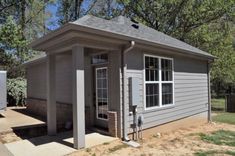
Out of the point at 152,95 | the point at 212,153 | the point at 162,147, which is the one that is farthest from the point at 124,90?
the point at 212,153

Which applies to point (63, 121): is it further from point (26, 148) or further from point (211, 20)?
point (211, 20)

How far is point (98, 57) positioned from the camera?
27.8 feet

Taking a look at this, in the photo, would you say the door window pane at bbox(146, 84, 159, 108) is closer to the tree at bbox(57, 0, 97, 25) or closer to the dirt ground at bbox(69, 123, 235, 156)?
the dirt ground at bbox(69, 123, 235, 156)

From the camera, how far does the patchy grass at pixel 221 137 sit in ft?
25.1

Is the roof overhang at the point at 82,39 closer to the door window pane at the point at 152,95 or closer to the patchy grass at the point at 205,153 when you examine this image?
the door window pane at the point at 152,95

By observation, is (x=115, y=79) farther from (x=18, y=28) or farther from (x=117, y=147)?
(x=18, y=28)

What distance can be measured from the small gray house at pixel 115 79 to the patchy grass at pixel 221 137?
1.41 meters

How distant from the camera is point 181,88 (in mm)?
9953

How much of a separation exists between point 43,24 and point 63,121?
67.5 feet

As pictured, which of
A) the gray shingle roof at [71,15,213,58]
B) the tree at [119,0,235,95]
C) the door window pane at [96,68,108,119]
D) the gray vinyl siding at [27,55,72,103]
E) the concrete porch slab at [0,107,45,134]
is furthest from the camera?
the tree at [119,0,235,95]

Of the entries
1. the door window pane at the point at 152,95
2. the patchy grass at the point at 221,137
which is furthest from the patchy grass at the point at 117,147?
the patchy grass at the point at 221,137

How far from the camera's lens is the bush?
17.9m

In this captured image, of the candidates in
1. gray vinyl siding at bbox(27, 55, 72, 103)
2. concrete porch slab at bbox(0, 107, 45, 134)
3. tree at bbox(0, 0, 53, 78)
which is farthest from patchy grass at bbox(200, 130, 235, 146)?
tree at bbox(0, 0, 53, 78)

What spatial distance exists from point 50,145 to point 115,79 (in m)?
2.64
